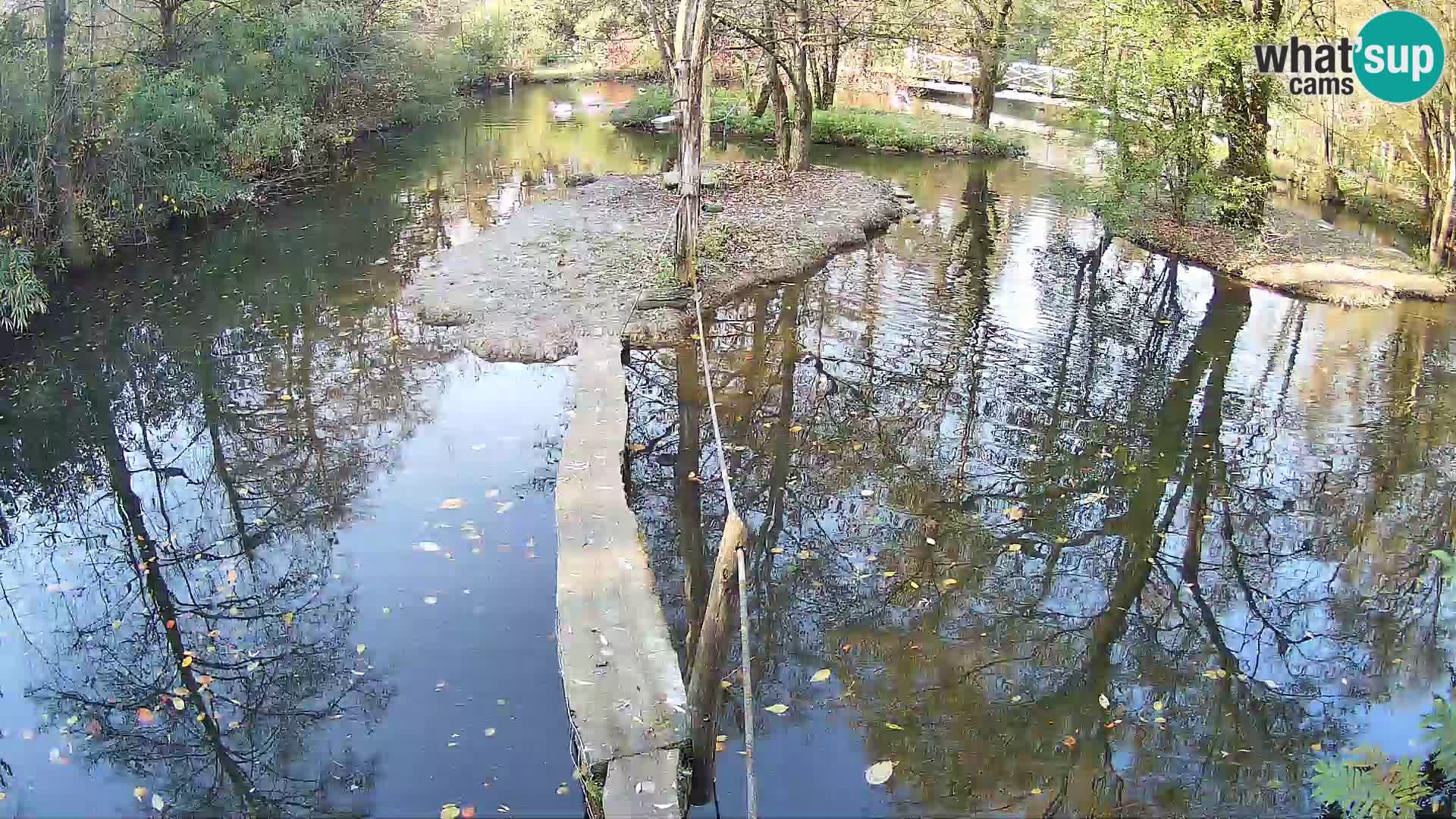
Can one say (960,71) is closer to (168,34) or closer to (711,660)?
(168,34)

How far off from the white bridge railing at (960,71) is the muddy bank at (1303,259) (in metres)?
15.5

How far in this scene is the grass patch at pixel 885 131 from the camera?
25172mm

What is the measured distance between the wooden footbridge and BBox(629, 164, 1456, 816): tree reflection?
2115 cm

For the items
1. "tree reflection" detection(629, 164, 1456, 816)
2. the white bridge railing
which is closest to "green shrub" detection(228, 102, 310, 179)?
"tree reflection" detection(629, 164, 1456, 816)

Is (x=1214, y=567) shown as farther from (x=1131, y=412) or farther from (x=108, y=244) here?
(x=108, y=244)

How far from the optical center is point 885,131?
25.9 metres

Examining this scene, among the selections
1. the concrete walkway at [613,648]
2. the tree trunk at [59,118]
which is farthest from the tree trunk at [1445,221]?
the tree trunk at [59,118]

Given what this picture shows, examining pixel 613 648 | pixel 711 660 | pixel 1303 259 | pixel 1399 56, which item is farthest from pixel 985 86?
pixel 711 660

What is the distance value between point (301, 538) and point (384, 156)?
19.1 meters

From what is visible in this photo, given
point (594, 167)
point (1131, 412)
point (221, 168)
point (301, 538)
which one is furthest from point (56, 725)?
point (594, 167)

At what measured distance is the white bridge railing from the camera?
3209cm

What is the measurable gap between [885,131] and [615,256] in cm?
1435

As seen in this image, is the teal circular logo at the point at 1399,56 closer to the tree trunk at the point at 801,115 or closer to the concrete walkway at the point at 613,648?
the tree trunk at the point at 801,115

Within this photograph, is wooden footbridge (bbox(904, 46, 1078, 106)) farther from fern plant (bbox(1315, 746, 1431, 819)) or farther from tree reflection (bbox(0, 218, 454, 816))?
fern plant (bbox(1315, 746, 1431, 819))
